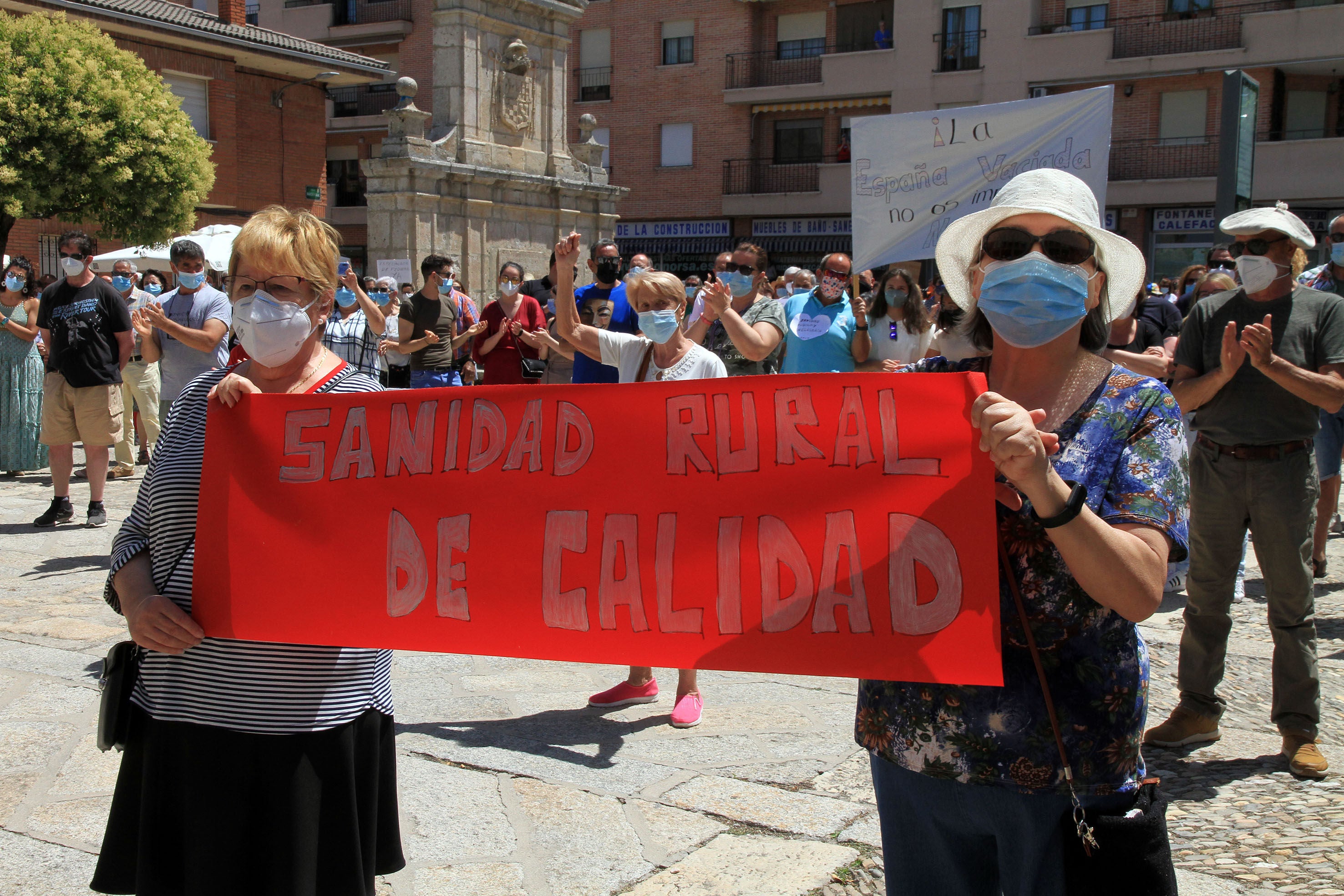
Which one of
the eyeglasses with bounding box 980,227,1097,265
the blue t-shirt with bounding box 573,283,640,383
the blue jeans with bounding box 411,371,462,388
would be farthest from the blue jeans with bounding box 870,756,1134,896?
the blue jeans with bounding box 411,371,462,388

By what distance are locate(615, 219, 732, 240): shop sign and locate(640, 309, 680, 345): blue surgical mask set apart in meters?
32.9

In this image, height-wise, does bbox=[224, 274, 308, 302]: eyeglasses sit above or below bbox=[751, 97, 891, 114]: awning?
below

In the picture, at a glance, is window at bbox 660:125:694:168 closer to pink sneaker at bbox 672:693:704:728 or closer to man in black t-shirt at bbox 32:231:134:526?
man in black t-shirt at bbox 32:231:134:526

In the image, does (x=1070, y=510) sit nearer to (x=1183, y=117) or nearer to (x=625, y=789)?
(x=625, y=789)

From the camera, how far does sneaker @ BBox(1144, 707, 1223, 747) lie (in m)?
4.59

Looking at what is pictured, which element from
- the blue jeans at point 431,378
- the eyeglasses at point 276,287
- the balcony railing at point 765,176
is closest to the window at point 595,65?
the balcony railing at point 765,176

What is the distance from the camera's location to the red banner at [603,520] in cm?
225

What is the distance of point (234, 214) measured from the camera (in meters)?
30.8

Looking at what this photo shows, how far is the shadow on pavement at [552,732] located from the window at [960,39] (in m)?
32.8

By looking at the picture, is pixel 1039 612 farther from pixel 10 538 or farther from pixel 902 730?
pixel 10 538

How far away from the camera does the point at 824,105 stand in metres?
36.4

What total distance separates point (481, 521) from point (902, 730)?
1066 mm

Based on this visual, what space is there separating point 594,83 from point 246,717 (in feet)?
128

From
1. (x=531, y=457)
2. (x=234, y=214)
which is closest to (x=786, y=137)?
(x=234, y=214)
